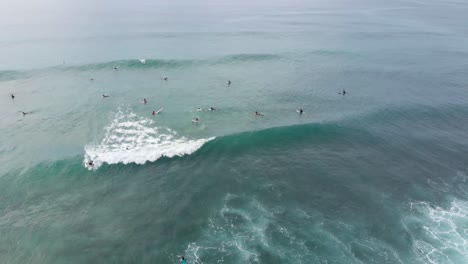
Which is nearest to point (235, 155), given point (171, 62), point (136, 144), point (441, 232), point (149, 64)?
point (136, 144)

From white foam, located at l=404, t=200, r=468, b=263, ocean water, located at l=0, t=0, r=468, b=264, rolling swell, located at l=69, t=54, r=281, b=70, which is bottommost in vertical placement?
white foam, located at l=404, t=200, r=468, b=263

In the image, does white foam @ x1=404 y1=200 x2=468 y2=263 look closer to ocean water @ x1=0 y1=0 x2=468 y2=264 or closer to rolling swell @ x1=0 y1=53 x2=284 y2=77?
ocean water @ x1=0 y1=0 x2=468 y2=264

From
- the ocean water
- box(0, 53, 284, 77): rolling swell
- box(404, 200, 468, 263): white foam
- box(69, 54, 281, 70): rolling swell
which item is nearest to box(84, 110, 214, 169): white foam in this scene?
the ocean water

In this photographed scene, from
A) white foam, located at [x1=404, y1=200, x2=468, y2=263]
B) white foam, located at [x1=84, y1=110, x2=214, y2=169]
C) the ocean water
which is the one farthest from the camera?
white foam, located at [x1=84, y1=110, x2=214, y2=169]

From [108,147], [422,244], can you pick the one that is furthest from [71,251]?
[422,244]

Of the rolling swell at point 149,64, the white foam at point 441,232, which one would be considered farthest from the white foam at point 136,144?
the rolling swell at point 149,64

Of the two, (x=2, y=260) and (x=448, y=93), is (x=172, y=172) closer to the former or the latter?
(x=2, y=260)

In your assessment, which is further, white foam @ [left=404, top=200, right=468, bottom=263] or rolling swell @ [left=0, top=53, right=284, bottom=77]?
rolling swell @ [left=0, top=53, right=284, bottom=77]

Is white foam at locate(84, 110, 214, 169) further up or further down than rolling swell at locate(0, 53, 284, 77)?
further down
